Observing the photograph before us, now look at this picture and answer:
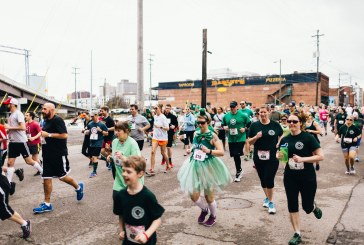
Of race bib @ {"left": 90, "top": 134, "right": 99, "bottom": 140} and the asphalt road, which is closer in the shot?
the asphalt road

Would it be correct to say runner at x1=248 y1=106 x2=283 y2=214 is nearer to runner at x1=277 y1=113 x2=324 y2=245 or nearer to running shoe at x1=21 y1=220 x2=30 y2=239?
runner at x1=277 y1=113 x2=324 y2=245

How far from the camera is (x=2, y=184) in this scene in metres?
4.58

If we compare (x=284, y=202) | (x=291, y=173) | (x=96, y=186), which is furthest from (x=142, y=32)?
(x=291, y=173)

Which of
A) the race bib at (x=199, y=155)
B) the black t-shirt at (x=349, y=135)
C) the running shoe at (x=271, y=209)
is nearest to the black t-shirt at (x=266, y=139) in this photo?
the running shoe at (x=271, y=209)

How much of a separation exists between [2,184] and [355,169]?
966 centimetres

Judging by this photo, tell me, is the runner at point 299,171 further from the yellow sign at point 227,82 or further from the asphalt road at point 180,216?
the yellow sign at point 227,82

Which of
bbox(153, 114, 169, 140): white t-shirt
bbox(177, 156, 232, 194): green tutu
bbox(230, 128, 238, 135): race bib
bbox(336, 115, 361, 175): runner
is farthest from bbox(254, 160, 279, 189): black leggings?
bbox(336, 115, 361, 175): runner

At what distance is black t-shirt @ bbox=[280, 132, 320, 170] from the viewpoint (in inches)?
186

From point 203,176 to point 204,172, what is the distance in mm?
66

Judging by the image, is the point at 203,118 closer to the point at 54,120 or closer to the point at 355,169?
the point at 54,120

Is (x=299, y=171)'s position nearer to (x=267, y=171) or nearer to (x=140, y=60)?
(x=267, y=171)

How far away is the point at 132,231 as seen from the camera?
3.01 m

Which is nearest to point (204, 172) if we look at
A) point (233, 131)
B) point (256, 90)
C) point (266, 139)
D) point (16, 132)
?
point (266, 139)

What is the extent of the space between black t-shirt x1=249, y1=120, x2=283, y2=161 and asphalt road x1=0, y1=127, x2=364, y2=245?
106 cm
